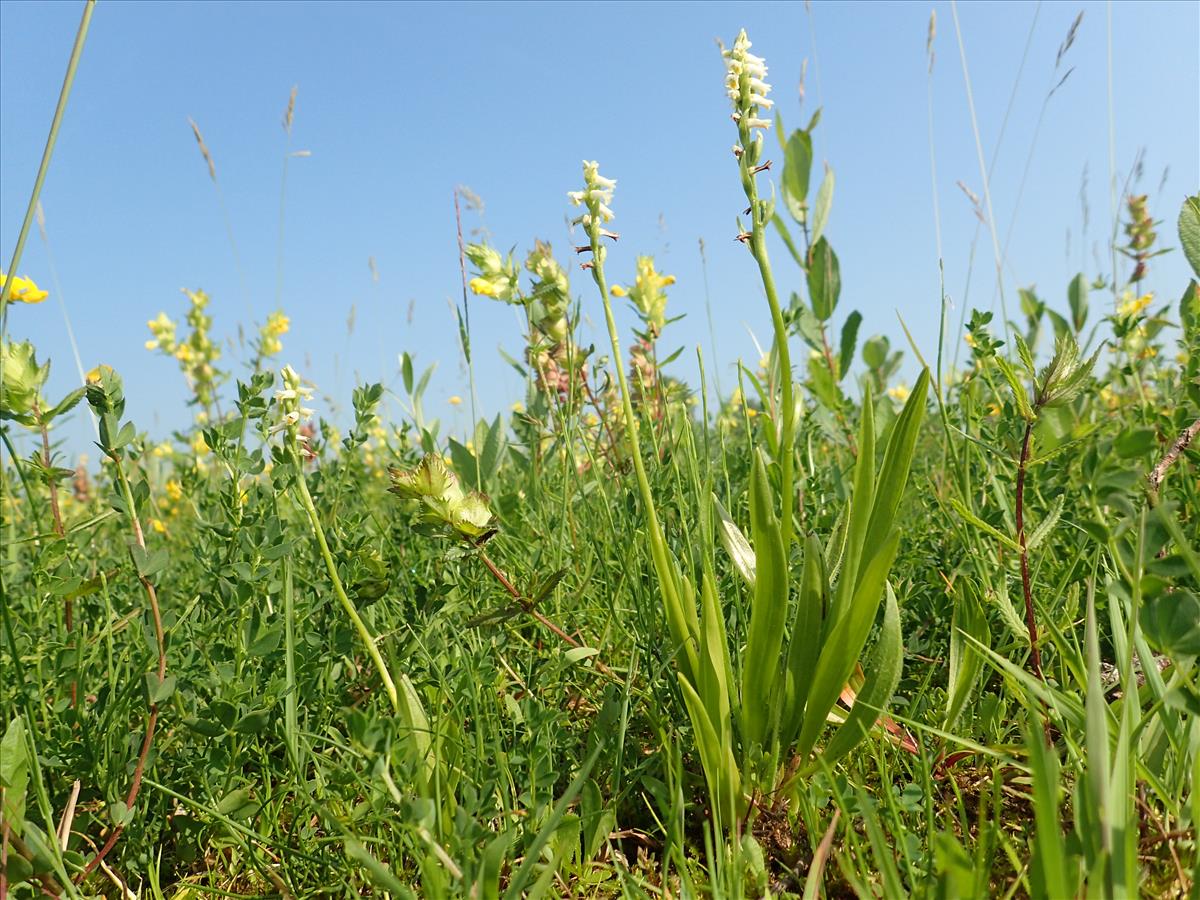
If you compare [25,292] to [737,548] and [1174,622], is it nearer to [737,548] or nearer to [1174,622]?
[737,548]

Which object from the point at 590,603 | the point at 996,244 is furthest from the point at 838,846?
the point at 996,244

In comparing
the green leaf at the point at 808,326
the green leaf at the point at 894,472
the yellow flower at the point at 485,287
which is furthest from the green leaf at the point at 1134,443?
the yellow flower at the point at 485,287

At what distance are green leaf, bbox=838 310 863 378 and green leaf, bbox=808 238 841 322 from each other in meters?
0.08

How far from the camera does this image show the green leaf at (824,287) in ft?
6.37

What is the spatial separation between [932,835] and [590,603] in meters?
0.84

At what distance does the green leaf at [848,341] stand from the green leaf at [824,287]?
76 millimetres

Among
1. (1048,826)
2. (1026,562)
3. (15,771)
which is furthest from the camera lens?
(1026,562)

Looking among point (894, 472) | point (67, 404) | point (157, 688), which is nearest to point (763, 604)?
point (894, 472)

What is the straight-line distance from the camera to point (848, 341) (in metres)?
1.99

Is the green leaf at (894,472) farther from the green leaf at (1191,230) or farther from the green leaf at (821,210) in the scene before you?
the green leaf at (821,210)

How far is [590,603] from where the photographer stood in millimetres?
1496

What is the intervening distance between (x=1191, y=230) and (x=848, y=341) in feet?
2.92

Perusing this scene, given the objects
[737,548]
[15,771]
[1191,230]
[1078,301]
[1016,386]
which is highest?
[1078,301]

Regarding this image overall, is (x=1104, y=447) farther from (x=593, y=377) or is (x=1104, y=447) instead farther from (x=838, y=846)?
(x=593, y=377)
